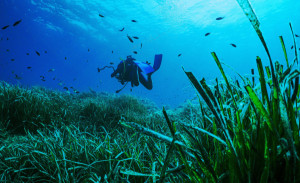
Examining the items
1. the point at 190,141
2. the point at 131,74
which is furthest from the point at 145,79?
the point at 190,141

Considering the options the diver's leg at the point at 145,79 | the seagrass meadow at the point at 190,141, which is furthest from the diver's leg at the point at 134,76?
the seagrass meadow at the point at 190,141

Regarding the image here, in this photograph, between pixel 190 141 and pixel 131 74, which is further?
pixel 131 74

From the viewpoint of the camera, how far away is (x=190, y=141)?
2.07 m

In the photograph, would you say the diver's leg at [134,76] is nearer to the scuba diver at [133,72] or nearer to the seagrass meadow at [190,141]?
the scuba diver at [133,72]

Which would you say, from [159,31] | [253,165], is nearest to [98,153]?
[253,165]

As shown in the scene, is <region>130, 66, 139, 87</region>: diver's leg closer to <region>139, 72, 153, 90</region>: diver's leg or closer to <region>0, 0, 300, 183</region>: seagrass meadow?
<region>139, 72, 153, 90</region>: diver's leg

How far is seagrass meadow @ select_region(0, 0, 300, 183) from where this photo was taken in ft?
2.36

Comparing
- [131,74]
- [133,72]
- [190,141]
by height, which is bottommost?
[131,74]

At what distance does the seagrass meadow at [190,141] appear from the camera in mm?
720

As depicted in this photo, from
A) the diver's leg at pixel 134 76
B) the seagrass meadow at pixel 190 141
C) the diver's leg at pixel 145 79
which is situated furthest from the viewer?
the diver's leg at pixel 145 79

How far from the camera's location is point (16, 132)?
3605mm

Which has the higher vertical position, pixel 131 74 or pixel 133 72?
pixel 133 72

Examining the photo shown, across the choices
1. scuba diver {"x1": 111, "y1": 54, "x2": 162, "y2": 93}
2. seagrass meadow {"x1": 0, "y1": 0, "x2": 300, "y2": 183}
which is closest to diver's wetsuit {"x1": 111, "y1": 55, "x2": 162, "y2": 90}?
scuba diver {"x1": 111, "y1": 54, "x2": 162, "y2": 93}

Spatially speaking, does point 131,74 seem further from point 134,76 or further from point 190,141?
point 190,141
